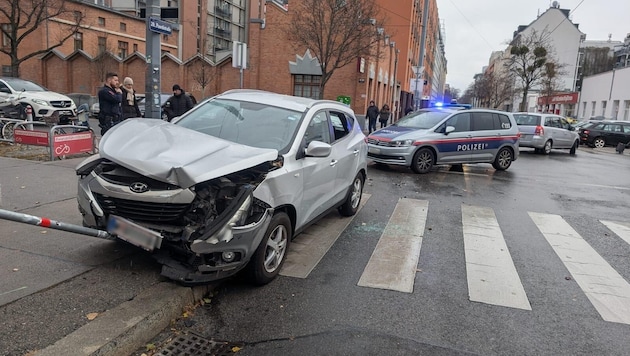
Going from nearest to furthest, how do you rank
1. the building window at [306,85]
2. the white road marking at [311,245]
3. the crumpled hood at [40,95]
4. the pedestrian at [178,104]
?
the white road marking at [311,245] < the pedestrian at [178,104] < the crumpled hood at [40,95] < the building window at [306,85]

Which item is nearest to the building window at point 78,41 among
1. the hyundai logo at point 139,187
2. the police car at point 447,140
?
→ the police car at point 447,140

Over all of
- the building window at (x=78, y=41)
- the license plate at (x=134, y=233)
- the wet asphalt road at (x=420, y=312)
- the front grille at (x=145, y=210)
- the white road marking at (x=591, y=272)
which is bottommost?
the wet asphalt road at (x=420, y=312)

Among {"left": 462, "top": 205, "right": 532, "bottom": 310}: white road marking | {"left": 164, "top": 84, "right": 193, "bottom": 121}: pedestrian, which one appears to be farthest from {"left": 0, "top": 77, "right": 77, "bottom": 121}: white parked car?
{"left": 462, "top": 205, "right": 532, "bottom": 310}: white road marking

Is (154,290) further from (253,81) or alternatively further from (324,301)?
(253,81)

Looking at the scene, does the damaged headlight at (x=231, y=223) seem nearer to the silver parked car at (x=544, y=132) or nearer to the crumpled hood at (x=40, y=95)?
the crumpled hood at (x=40, y=95)

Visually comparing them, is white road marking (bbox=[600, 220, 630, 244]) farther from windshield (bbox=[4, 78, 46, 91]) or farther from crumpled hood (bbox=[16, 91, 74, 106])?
windshield (bbox=[4, 78, 46, 91])

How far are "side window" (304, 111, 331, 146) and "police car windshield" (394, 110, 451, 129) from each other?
23.4 ft

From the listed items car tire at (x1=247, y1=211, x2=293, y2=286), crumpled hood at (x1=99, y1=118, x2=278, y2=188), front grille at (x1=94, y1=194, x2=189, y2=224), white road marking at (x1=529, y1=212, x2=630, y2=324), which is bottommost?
white road marking at (x1=529, y1=212, x2=630, y2=324)

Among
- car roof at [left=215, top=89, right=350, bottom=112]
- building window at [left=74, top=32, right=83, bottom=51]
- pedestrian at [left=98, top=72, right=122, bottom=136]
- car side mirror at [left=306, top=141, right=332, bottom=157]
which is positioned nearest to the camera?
car side mirror at [left=306, top=141, right=332, bottom=157]

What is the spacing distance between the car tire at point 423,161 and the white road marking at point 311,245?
5261 mm

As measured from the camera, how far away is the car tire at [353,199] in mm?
7062

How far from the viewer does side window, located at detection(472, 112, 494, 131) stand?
12.9m

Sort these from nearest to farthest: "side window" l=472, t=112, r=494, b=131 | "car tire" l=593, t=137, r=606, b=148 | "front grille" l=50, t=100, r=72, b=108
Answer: "side window" l=472, t=112, r=494, b=131
"front grille" l=50, t=100, r=72, b=108
"car tire" l=593, t=137, r=606, b=148

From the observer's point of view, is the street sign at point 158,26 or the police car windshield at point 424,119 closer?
the street sign at point 158,26
